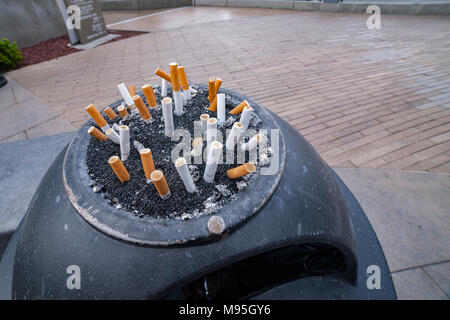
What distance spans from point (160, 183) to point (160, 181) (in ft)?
0.04

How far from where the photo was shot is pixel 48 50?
494cm

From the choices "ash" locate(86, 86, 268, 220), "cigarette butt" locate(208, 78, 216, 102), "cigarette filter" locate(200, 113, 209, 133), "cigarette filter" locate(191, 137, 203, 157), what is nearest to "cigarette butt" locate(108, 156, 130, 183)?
"ash" locate(86, 86, 268, 220)

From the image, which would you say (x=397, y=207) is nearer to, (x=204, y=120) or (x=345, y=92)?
(x=204, y=120)

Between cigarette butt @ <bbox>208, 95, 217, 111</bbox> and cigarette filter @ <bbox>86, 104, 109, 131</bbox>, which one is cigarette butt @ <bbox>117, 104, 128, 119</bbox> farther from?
cigarette butt @ <bbox>208, 95, 217, 111</bbox>

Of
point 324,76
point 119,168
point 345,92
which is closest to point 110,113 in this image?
point 119,168

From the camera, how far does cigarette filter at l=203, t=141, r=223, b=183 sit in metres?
0.71

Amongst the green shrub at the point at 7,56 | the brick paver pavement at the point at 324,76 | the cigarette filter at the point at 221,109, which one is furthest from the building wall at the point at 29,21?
the cigarette filter at the point at 221,109

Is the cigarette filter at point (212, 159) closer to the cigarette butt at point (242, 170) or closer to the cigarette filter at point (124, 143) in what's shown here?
the cigarette butt at point (242, 170)

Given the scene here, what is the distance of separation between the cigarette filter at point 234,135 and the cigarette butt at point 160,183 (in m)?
0.29

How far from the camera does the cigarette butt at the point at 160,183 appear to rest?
66 centimetres

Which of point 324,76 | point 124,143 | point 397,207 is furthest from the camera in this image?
point 324,76

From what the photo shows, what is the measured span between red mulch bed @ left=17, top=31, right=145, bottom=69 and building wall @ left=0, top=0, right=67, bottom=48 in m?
0.20

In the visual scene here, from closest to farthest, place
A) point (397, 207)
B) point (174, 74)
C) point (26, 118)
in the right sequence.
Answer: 1. point (174, 74)
2. point (397, 207)
3. point (26, 118)

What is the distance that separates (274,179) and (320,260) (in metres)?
0.43
